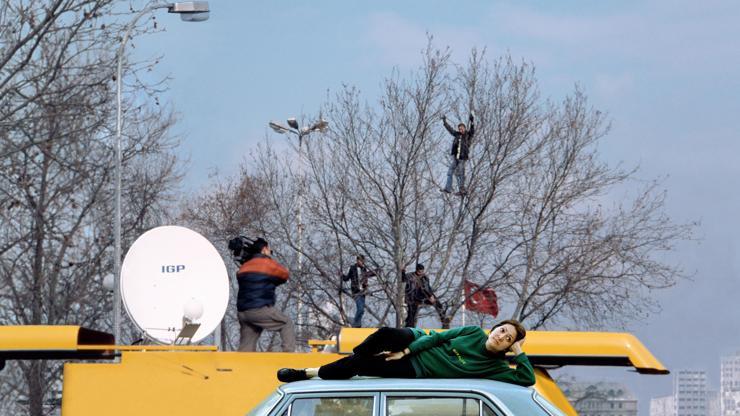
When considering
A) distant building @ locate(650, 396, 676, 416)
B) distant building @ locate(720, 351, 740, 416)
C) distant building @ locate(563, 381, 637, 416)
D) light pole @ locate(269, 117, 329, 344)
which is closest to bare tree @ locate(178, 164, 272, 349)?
light pole @ locate(269, 117, 329, 344)

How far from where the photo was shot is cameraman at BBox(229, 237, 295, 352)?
13.5 metres

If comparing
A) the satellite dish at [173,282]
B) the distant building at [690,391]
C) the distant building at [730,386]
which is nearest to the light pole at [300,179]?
the satellite dish at [173,282]

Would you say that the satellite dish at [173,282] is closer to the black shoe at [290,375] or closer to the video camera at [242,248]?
the video camera at [242,248]

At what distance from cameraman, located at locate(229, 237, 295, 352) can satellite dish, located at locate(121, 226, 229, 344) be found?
532mm

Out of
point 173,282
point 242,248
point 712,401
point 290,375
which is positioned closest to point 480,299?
point 173,282

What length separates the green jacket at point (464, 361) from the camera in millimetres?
7676

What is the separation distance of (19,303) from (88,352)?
2963 centimetres

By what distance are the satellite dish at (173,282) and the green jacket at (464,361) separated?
6323mm

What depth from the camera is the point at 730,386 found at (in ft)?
308

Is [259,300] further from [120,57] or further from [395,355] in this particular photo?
[120,57]

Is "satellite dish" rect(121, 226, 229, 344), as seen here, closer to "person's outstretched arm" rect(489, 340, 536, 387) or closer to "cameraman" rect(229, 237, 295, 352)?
"cameraman" rect(229, 237, 295, 352)

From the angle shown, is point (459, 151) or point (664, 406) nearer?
point (459, 151)

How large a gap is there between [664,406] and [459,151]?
3494 inches

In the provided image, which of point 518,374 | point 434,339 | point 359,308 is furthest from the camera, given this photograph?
point 359,308
